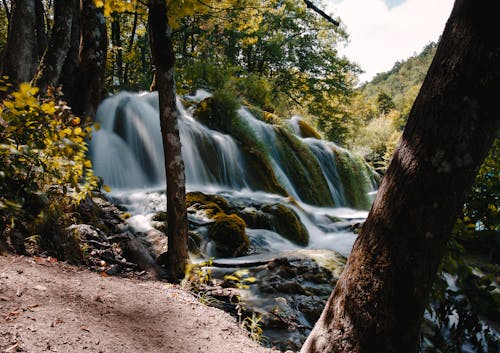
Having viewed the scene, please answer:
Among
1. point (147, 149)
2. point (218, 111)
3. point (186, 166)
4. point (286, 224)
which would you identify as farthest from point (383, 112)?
point (286, 224)

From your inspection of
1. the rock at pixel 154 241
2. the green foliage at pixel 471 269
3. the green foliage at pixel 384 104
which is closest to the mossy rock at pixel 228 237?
the rock at pixel 154 241

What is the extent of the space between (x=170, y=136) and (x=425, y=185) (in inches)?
121

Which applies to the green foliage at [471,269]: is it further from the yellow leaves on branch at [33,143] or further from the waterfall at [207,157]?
the waterfall at [207,157]

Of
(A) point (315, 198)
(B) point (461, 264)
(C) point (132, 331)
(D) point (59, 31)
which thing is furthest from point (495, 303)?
(A) point (315, 198)

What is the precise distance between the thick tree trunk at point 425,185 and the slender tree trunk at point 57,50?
21.1 feet

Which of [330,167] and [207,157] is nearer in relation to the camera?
[207,157]

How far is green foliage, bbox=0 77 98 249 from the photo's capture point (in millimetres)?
3132

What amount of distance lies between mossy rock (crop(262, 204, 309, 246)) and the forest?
1.5 inches

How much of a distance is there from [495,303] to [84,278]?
3.84 meters

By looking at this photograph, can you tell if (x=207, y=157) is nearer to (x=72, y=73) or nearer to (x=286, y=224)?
(x=286, y=224)

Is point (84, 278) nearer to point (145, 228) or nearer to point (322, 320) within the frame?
point (322, 320)

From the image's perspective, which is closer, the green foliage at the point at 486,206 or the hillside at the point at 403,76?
the green foliage at the point at 486,206

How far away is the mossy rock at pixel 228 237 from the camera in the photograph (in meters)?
6.70

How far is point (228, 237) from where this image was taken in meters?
6.86
